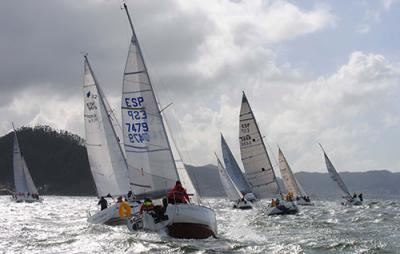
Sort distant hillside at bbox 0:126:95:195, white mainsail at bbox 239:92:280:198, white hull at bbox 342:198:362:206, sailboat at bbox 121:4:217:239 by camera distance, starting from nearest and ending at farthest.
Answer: sailboat at bbox 121:4:217:239 < white mainsail at bbox 239:92:280:198 < white hull at bbox 342:198:362:206 < distant hillside at bbox 0:126:95:195

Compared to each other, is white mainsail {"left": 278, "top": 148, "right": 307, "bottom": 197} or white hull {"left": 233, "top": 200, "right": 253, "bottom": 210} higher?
white mainsail {"left": 278, "top": 148, "right": 307, "bottom": 197}

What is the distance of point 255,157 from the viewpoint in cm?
4494

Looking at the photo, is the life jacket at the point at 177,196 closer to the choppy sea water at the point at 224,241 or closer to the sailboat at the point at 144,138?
the choppy sea water at the point at 224,241

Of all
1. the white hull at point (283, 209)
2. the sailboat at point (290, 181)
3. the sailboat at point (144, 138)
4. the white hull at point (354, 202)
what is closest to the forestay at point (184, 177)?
the sailboat at point (144, 138)

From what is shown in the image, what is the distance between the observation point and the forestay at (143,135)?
24.5m

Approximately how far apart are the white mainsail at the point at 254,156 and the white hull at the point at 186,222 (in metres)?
23.5

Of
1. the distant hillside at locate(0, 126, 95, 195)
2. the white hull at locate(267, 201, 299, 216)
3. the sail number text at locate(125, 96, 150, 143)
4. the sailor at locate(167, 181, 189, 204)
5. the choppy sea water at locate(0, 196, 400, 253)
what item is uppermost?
the distant hillside at locate(0, 126, 95, 195)

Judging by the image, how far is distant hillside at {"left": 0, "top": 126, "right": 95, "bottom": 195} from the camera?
18038 cm

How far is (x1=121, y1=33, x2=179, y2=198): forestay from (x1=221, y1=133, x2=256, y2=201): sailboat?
32.6m

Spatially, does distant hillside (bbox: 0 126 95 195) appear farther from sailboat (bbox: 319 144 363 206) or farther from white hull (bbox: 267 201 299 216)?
white hull (bbox: 267 201 299 216)

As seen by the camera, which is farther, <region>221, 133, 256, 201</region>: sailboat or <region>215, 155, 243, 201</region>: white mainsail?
<region>221, 133, 256, 201</region>: sailboat

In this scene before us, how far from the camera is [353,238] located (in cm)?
2216

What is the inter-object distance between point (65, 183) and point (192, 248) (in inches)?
6715

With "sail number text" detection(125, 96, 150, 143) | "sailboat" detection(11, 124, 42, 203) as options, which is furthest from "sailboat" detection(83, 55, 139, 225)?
"sailboat" detection(11, 124, 42, 203)
